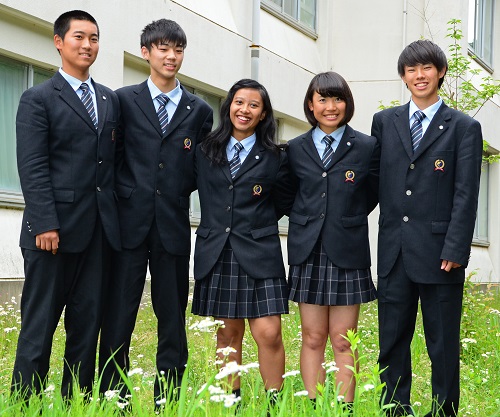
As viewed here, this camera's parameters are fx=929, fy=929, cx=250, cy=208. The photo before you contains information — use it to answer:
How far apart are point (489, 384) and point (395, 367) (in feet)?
5.95

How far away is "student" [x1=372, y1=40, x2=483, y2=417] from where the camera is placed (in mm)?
4758

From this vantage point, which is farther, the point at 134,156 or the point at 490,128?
the point at 490,128

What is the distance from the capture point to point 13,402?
417cm

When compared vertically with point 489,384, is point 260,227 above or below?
above

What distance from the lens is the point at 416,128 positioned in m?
4.96

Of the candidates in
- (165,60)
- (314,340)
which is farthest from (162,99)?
(314,340)

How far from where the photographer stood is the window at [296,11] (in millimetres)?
13469

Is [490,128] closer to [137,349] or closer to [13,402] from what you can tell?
[137,349]

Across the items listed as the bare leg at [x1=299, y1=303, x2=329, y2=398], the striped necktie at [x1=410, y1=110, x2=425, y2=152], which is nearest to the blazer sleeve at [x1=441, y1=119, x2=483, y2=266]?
the striped necktie at [x1=410, y1=110, x2=425, y2=152]

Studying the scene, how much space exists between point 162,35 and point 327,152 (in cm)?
111

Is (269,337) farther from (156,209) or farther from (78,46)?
(78,46)

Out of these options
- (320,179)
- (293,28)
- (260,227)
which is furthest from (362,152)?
(293,28)

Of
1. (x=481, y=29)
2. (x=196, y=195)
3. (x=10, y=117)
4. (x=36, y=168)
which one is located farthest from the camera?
(x=481, y=29)

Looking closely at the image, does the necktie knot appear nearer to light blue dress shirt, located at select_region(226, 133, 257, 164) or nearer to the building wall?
light blue dress shirt, located at select_region(226, 133, 257, 164)
